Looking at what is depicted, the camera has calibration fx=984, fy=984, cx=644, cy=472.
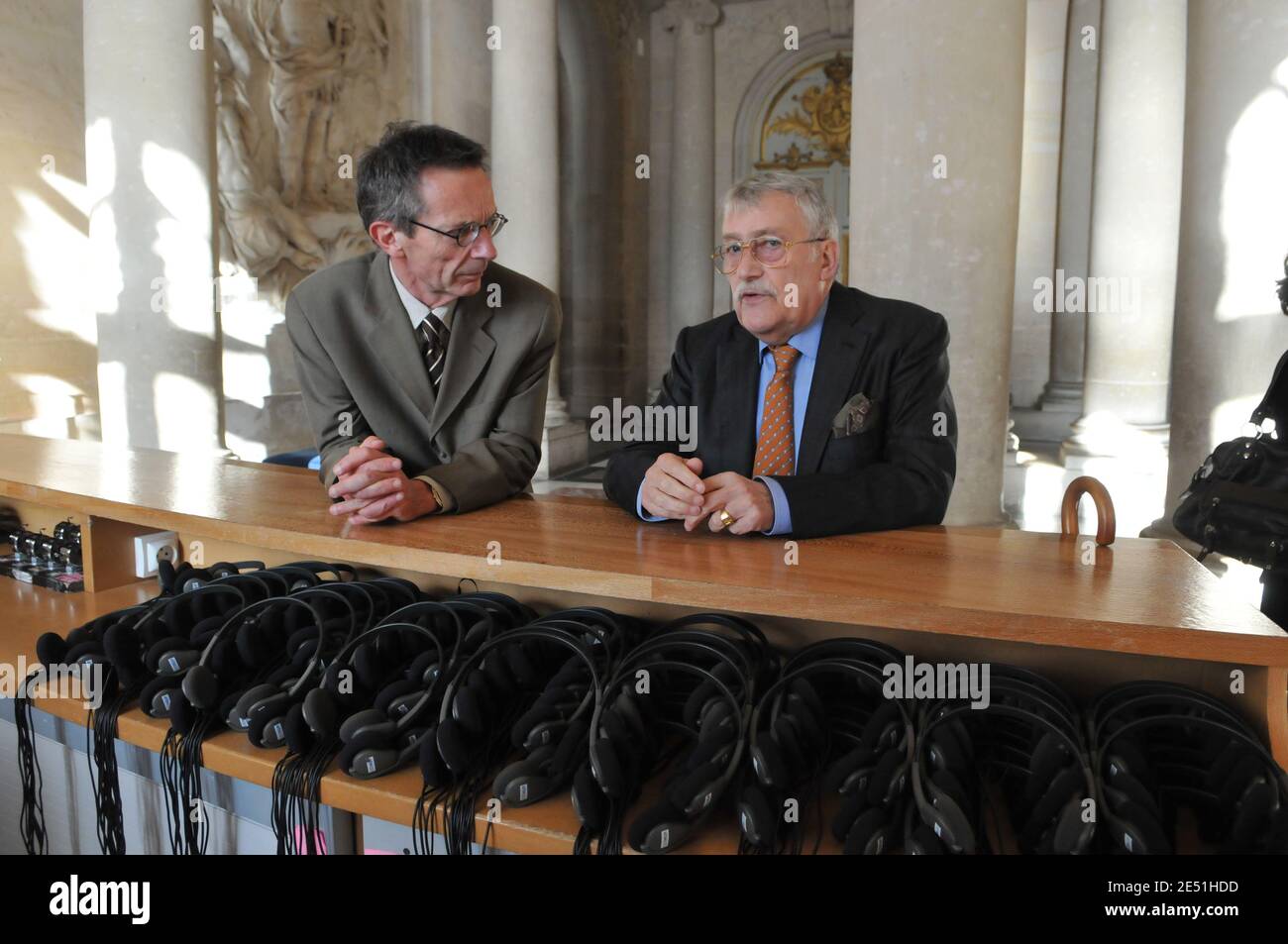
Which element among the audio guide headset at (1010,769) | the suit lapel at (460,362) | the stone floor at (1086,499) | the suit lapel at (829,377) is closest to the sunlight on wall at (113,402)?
the stone floor at (1086,499)

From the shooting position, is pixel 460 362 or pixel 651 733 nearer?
pixel 651 733

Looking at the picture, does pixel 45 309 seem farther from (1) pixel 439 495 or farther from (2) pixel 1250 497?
(2) pixel 1250 497

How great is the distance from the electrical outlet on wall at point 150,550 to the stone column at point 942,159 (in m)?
2.95

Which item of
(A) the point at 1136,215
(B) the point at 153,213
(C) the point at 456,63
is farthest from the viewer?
(C) the point at 456,63


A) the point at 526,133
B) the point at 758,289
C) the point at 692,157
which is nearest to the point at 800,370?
the point at 758,289

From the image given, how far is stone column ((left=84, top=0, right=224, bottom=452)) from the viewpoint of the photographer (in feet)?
20.4

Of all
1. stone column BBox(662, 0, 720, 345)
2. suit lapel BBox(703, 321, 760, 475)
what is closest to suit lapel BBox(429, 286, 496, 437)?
suit lapel BBox(703, 321, 760, 475)

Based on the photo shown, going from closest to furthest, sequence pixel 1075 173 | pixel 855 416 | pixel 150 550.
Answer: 1. pixel 855 416
2. pixel 150 550
3. pixel 1075 173

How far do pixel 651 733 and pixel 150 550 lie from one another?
6.23 ft

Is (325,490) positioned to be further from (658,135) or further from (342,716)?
(658,135)

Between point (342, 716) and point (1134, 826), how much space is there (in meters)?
1.31

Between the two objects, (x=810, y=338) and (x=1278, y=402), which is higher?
(x=810, y=338)

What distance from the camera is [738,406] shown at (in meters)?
2.57
